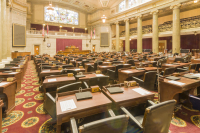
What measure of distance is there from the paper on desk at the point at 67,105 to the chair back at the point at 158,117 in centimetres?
91

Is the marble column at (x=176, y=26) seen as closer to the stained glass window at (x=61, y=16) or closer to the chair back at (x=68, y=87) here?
the chair back at (x=68, y=87)

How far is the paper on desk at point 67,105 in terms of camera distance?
161 cm

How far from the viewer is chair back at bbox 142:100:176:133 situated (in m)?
1.39

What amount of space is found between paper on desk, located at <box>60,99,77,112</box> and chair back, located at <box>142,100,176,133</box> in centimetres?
91

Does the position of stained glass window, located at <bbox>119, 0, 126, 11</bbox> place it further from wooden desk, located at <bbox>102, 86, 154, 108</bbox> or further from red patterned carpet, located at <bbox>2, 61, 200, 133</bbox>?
wooden desk, located at <bbox>102, 86, 154, 108</bbox>

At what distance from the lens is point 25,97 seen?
3.73m

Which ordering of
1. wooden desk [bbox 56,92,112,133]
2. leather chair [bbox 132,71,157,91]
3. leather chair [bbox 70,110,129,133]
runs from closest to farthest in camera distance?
leather chair [bbox 70,110,129,133]
wooden desk [bbox 56,92,112,133]
leather chair [bbox 132,71,157,91]

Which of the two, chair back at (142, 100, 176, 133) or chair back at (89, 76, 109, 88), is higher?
chair back at (89, 76, 109, 88)

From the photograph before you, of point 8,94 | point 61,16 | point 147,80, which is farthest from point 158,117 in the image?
point 61,16

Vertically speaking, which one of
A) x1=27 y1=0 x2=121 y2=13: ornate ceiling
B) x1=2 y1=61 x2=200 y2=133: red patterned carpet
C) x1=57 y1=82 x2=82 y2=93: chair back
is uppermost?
x1=27 y1=0 x2=121 y2=13: ornate ceiling

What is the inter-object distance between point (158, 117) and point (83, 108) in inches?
35.9

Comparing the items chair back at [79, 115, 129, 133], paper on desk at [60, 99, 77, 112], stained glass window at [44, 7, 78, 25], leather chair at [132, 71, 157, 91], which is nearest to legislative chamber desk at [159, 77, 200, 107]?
leather chair at [132, 71, 157, 91]

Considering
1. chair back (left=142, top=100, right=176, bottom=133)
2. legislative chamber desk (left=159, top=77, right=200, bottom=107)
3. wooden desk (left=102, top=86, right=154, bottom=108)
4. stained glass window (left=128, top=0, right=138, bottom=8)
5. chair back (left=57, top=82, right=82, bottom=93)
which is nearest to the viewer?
chair back (left=142, top=100, right=176, bottom=133)

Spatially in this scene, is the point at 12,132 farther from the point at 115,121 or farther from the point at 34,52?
the point at 34,52
